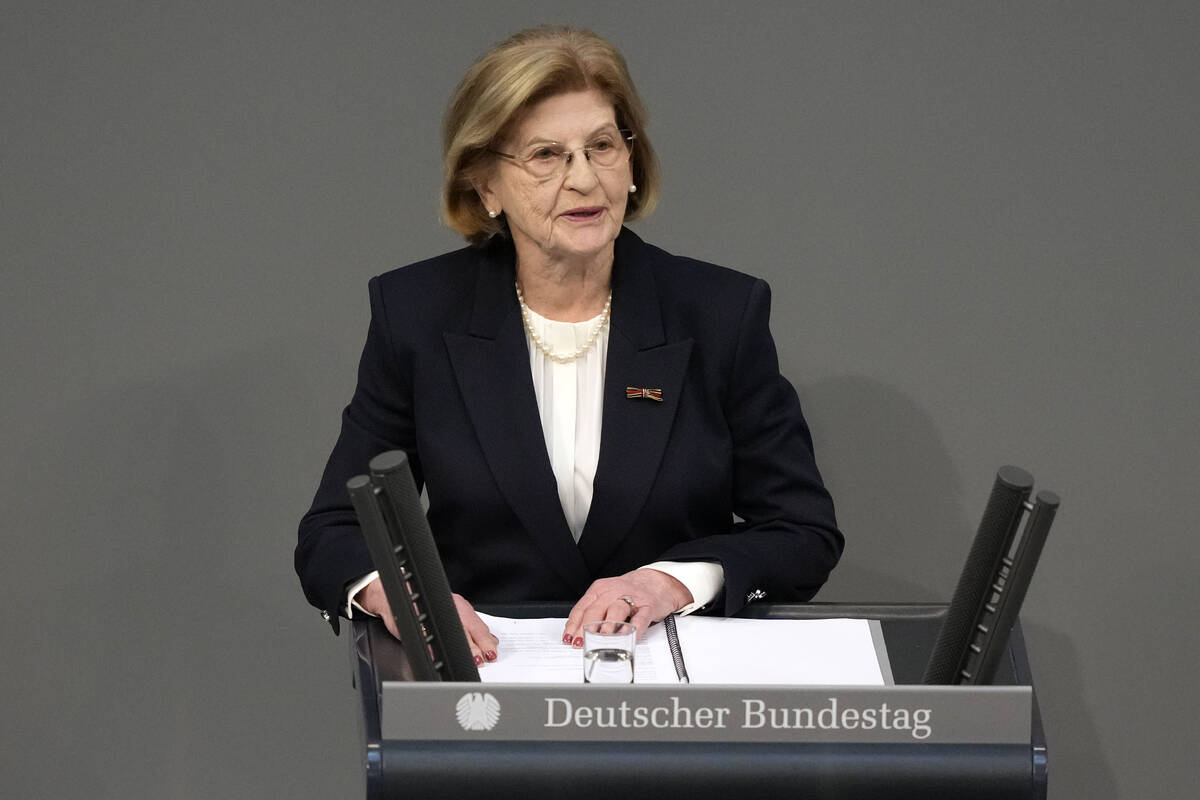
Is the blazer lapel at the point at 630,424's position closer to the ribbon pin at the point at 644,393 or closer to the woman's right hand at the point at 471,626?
the ribbon pin at the point at 644,393

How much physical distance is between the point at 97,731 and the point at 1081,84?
247cm

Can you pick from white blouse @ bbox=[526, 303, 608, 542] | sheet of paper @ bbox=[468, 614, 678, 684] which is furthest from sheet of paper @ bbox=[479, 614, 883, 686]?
white blouse @ bbox=[526, 303, 608, 542]

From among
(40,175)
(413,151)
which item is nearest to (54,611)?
(40,175)

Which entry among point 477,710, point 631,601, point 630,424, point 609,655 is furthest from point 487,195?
point 477,710

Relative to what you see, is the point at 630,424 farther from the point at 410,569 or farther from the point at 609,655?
the point at 410,569

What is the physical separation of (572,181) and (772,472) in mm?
535

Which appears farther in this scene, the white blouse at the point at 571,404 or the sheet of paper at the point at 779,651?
the white blouse at the point at 571,404

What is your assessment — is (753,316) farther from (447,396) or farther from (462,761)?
(462,761)

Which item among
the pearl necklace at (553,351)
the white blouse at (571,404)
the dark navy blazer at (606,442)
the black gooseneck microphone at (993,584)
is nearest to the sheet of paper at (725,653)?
the black gooseneck microphone at (993,584)

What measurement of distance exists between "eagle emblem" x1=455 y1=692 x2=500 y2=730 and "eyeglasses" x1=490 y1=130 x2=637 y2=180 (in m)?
1.01

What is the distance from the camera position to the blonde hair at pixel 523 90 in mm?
2893

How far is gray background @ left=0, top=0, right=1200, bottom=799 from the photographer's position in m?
4.02

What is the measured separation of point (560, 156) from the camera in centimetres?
293

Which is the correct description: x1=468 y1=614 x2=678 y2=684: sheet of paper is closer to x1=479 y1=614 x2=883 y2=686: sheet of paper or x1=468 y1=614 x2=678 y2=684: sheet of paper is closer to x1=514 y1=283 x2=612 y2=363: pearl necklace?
x1=479 y1=614 x2=883 y2=686: sheet of paper
